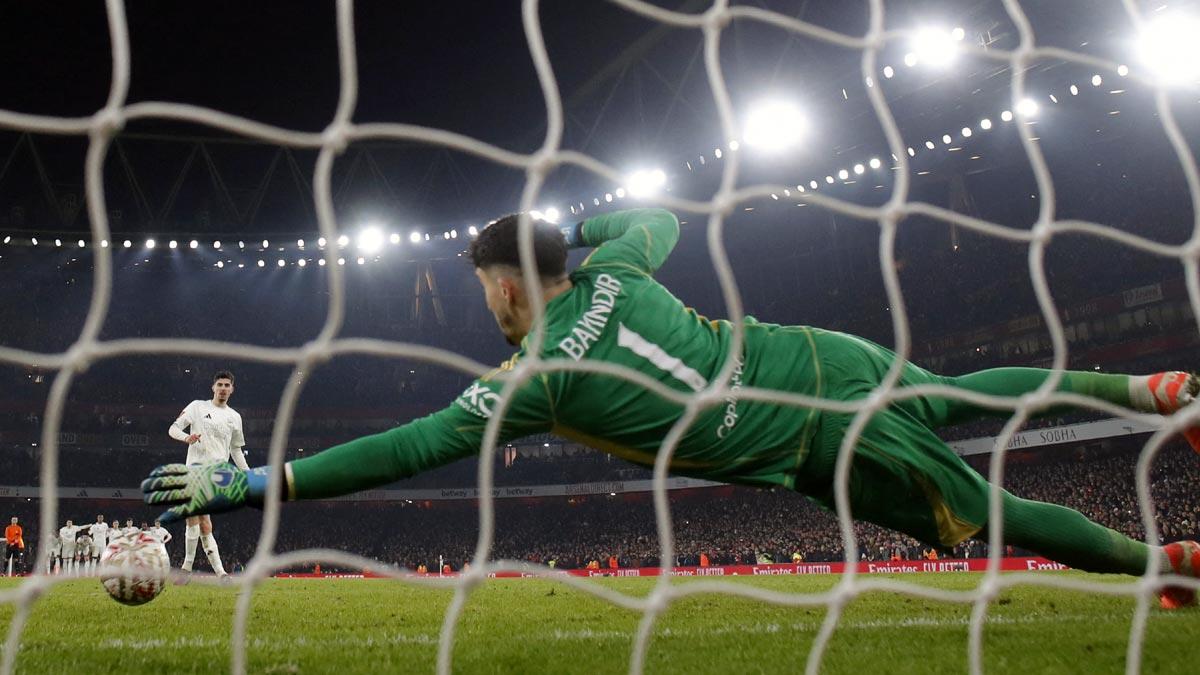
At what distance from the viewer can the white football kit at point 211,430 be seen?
8883mm

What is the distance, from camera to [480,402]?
8.96 ft

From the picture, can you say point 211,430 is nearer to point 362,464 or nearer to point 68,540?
point 362,464

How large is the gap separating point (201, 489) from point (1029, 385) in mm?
3087

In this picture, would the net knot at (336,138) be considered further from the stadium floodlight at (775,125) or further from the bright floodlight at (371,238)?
the bright floodlight at (371,238)

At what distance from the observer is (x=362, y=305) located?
3741 centimetres

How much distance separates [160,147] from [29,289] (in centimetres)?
1351

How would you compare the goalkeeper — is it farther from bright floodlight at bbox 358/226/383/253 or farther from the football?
bright floodlight at bbox 358/226/383/253

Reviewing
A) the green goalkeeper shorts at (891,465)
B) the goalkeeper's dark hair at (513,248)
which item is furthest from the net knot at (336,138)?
the green goalkeeper shorts at (891,465)

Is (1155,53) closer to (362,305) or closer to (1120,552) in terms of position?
(1120,552)

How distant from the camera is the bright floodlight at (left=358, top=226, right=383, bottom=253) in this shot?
86.0 feet

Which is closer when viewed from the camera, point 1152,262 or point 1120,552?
point 1120,552

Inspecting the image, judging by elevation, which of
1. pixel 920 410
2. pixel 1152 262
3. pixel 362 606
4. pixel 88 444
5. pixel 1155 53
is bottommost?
pixel 362 606

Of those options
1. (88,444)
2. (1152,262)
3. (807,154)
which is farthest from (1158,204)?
(88,444)

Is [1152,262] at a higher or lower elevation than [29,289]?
lower
